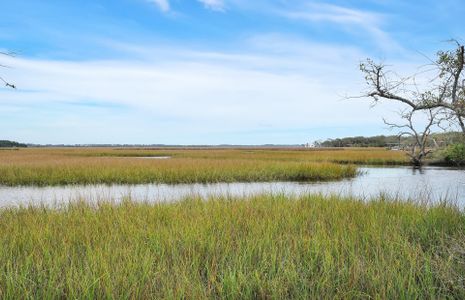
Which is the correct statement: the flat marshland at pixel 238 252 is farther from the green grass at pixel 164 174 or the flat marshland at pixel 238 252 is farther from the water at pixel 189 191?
the green grass at pixel 164 174

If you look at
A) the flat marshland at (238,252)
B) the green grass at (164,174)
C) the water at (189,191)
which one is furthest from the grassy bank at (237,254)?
the green grass at (164,174)

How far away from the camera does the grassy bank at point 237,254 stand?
4.40m

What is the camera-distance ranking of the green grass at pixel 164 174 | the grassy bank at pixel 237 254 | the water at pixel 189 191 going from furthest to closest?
the green grass at pixel 164 174 < the water at pixel 189 191 < the grassy bank at pixel 237 254

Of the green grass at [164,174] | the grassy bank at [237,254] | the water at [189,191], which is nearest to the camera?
the grassy bank at [237,254]

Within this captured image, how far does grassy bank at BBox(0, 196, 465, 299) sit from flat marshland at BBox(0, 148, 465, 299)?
24 mm

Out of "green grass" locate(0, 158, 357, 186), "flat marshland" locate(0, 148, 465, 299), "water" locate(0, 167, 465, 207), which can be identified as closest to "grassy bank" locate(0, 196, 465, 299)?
"flat marshland" locate(0, 148, 465, 299)

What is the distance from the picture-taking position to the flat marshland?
4.40 metres

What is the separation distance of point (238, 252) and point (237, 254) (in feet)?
0.95

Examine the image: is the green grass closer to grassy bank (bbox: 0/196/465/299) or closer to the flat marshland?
the flat marshland

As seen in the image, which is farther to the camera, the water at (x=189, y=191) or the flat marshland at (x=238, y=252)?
the water at (x=189, y=191)

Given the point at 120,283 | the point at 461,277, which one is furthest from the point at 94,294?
the point at 461,277

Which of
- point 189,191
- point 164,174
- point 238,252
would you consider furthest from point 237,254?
point 164,174

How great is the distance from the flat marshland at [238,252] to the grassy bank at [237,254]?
2 centimetres

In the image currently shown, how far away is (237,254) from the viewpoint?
5273 mm
